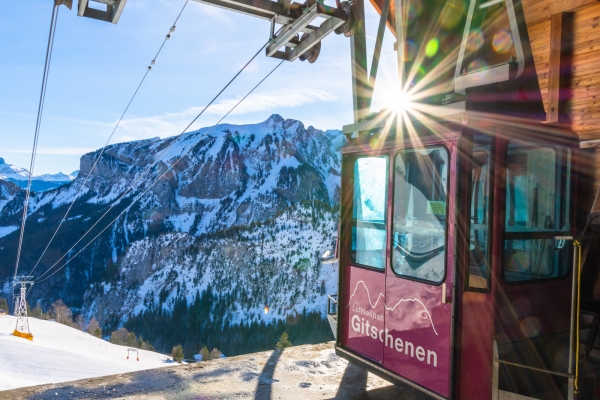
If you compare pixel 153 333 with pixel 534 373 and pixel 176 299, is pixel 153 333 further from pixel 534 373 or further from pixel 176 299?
pixel 534 373

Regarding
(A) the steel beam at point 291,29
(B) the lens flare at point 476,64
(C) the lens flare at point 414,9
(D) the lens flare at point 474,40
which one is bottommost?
(B) the lens flare at point 476,64

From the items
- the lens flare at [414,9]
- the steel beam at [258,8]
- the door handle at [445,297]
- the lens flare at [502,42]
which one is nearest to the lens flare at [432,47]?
the lens flare at [414,9]

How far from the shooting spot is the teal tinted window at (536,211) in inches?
139

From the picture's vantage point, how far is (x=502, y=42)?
16.1 ft

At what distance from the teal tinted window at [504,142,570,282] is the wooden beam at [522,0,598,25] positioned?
1861 mm

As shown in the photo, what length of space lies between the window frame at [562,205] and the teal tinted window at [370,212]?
1.04 m

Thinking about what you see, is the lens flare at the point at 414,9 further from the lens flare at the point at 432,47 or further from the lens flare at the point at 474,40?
the lens flare at the point at 474,40

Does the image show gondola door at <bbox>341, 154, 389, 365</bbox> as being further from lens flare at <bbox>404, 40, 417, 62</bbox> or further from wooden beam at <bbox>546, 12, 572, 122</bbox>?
wooden beam at <bbox>546, 12, 572, 122</bbox>

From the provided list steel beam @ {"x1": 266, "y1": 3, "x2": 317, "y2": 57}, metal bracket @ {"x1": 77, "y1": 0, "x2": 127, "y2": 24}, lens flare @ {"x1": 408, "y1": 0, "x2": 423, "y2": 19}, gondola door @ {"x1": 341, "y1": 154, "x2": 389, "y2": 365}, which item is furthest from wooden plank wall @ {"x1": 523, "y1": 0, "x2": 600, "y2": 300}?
metal bracket @ {"x1": 77, "y1": 0, "x2": 127, "y2": 24}

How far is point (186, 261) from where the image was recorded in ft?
449

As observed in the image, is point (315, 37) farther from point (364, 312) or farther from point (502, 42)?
point (364, 312)

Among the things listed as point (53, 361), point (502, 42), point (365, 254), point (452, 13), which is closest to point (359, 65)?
point (452, 13)

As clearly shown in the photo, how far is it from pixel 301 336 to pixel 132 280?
6492cm

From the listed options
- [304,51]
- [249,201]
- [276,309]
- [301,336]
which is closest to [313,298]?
[276,309]
